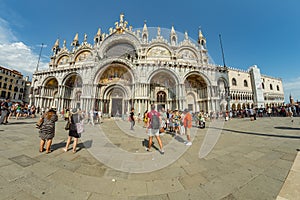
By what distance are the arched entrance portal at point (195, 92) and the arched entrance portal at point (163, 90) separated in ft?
12.4

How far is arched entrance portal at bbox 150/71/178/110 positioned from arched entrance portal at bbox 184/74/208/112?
12.4ft

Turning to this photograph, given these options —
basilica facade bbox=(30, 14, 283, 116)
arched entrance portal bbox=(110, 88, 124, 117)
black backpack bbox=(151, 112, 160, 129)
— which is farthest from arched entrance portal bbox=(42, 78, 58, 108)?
black backpack bbox=(151, 112, 160, 129)

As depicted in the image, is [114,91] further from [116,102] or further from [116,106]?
[116,106]

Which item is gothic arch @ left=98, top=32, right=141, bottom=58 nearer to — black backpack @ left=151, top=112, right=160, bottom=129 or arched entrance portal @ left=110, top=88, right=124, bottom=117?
arched entrance portal @ left=110, top=88, right=124, bottom=117

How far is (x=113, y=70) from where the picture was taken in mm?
21578

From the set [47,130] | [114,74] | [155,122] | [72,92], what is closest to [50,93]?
[72,92]

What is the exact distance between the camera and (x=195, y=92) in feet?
80.6

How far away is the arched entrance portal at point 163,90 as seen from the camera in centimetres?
2195

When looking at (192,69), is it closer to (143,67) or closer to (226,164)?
(143,67)

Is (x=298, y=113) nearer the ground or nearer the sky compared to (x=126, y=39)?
nearer the ground

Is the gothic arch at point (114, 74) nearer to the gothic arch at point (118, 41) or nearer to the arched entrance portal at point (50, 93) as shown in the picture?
the gothic arch at point (118, 41)

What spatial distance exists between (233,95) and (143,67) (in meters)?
24.6

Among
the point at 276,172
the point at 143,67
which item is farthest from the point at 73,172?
the point at 143,67

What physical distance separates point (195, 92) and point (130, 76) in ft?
45.5
